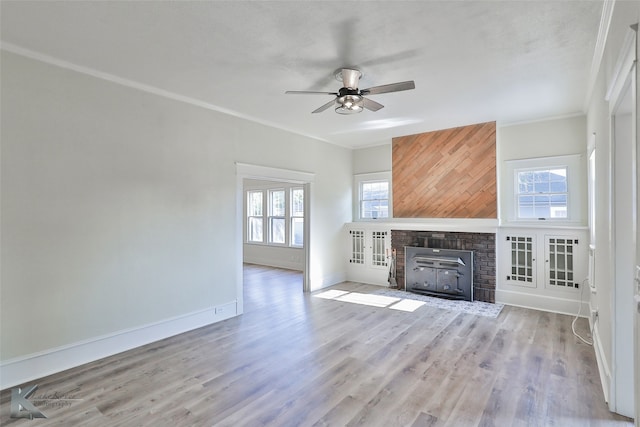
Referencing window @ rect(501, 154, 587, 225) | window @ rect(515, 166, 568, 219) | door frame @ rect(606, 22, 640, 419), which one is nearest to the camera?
door frame @ rect(606, 22, 640, 419)

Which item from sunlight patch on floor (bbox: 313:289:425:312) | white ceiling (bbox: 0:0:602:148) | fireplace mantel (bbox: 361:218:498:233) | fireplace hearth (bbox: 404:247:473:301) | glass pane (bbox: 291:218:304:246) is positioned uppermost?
white ceiling (bbox: 0:0:602:148)

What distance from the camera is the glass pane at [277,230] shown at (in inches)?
343

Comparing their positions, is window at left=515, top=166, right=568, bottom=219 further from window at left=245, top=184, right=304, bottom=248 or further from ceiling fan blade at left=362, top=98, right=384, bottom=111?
window at left=245, top=184, right=304, bottom=248

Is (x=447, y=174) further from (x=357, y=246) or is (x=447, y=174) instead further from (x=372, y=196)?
(x=357, y=246)

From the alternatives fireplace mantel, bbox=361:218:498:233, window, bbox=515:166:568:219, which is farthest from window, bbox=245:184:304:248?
window, bbox=515:166:568:219

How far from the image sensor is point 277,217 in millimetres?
8742

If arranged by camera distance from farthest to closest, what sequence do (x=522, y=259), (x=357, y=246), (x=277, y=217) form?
1. (x=277, y=217)
2. (x=357, y=246)
3. (x=522, y=259)

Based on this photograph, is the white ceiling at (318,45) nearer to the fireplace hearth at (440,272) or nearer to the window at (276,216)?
the fireplace hearth at (440,272)

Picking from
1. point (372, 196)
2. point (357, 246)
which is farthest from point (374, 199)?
point (357, 246)

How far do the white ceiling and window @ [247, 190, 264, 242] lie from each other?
16.7ft

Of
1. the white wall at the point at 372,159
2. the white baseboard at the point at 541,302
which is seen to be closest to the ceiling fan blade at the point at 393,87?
the white wall at the point at 372,159

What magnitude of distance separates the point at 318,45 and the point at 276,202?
6240 mm

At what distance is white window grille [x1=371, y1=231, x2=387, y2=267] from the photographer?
254 inches

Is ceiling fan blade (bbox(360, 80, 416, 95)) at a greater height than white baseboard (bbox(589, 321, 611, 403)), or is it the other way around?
ceiling fan blade (bbox(360, 80, 416, 95))
